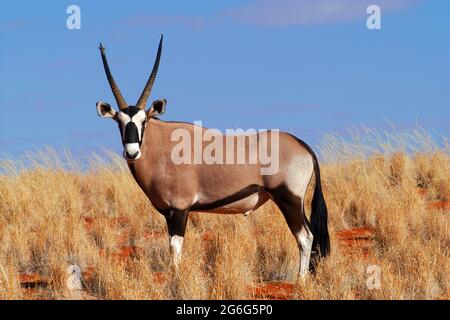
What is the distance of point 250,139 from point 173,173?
41.5 inches

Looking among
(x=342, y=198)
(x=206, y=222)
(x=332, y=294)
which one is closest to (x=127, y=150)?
(x=332, y=294)

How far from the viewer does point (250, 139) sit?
319 inches

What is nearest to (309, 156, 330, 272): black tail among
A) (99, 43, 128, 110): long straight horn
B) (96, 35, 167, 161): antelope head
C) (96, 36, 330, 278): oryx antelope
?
(96, 36, 330, 278): oryx antelope

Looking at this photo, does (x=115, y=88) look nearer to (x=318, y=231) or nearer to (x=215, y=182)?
(x=215, y=182)

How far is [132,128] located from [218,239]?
224 centimetres

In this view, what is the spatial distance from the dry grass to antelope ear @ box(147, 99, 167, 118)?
173cm

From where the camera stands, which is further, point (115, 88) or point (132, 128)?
point (115, 88)

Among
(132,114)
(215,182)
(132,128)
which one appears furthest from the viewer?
(215,182)

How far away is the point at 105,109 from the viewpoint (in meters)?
7.84

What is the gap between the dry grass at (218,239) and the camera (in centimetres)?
705

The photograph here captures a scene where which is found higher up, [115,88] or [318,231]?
[115,88]

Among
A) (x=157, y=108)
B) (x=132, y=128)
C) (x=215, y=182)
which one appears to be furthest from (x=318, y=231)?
(x=132, y=128)

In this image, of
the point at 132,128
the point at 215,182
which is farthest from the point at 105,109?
the point at 215,182

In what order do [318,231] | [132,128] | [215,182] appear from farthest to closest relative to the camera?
[318,231], [215,182], [132,128]
